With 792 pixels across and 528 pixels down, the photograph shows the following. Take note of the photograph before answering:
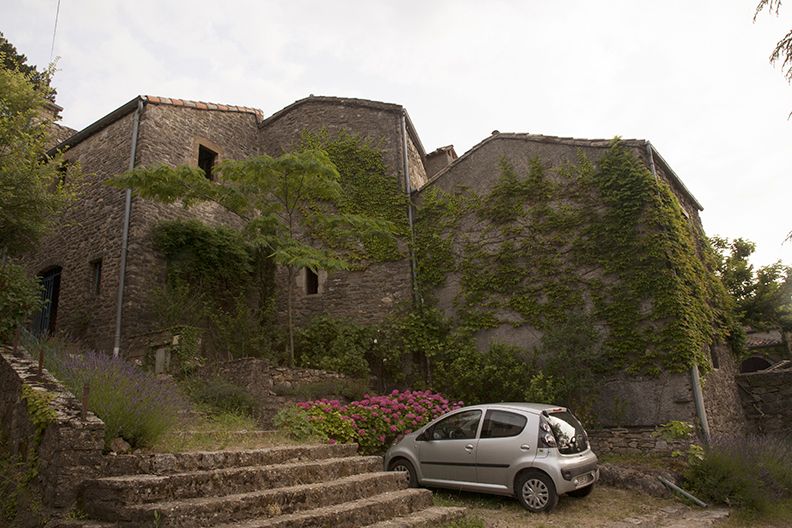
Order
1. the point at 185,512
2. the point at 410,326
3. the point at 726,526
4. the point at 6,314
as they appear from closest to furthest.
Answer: the point at 185,512 → the point at 726,526 → the point at 6,314 → the point at 410,326

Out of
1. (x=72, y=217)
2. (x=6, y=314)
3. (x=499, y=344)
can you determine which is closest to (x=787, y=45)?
(x=499, y=344)

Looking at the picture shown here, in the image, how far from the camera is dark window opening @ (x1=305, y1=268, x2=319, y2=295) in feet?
38.6

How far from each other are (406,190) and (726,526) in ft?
28.2

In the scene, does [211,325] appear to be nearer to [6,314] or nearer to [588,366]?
[6,314]

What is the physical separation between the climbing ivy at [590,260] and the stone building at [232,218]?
13.6 inches

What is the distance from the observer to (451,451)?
21.0ft

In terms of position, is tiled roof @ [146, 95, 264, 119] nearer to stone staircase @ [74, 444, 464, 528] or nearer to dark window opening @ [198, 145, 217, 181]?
dark window opening @ [198, 145, 217, 181]

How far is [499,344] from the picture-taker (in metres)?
9.35

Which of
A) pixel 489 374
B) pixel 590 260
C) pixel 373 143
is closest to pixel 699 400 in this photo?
pixel 590 260

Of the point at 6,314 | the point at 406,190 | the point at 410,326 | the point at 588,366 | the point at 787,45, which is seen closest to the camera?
the point at 787,45

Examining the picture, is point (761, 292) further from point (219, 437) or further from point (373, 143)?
point (219, 437)

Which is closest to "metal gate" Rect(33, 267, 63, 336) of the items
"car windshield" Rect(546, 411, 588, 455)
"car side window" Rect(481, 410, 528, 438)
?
"car side window" Rect(481, 410, 528, 438)

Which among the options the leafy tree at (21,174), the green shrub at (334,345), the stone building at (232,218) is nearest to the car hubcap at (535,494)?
the stone building at (232,218)

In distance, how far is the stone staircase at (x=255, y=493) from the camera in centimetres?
359
